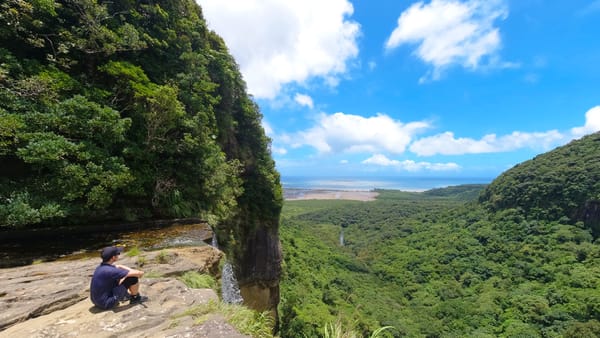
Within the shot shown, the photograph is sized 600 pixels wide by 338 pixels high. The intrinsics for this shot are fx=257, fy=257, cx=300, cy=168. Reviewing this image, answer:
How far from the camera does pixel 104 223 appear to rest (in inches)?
348

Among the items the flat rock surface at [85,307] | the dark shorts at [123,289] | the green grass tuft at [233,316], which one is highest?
the dark shorts at [123,289]

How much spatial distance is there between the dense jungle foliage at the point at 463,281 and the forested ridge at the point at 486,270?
169mm

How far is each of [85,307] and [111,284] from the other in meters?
0.68

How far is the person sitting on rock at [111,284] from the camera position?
12.9 feet

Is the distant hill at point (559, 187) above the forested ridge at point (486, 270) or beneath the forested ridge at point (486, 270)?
above

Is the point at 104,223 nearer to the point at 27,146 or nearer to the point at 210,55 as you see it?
the point at 27,146

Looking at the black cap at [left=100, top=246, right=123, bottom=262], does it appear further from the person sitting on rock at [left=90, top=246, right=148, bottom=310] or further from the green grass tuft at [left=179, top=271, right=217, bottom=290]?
the green grass tuft at [left=179, top=271, right=217, bottom=290]

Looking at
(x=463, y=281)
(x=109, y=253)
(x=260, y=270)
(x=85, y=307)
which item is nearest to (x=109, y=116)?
(x=109, y=253)

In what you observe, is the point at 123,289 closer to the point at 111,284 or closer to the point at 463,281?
the point at 111,284

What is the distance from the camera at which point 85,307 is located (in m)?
4.15

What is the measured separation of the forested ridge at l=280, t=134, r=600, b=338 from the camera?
3491 cm

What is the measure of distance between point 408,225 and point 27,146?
318ft

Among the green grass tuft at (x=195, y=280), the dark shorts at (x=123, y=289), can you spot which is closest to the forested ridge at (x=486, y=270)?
the green grass tuft at (x=195, y=280)

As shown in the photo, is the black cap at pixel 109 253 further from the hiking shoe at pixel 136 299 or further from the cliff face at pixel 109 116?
the cliff face at pixel 109 116
